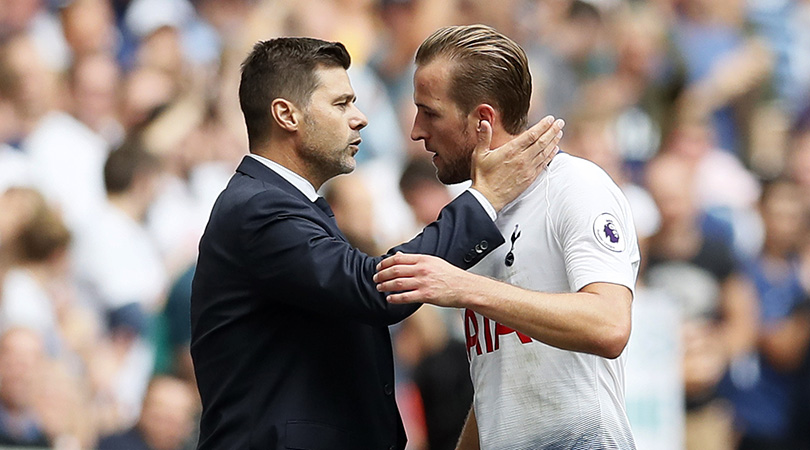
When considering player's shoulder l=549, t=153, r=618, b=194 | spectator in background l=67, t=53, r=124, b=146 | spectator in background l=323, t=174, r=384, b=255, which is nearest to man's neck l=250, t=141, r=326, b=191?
player's shoulder l=549, t=153, r=618, b=194

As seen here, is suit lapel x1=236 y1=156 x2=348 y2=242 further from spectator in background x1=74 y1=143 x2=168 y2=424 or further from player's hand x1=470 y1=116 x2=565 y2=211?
spectator in background x1=74 y1=143 x2=168 y2=424

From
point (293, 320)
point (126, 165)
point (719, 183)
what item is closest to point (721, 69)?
point (719, 183)

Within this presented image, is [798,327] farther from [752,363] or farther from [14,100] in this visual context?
[14,100]

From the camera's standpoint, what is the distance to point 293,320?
318cm

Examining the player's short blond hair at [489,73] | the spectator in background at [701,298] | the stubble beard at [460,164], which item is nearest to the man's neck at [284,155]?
the stubble beard at [460,164]

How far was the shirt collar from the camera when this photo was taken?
11.1ft

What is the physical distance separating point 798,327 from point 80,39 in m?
5.69

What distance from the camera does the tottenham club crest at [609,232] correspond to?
289 centimetres

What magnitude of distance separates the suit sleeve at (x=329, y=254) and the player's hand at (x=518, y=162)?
7 cm

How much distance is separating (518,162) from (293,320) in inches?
31.7

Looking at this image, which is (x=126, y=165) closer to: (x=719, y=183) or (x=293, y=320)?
(x=719, y=183)

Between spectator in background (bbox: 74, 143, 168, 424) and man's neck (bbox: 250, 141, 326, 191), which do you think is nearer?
man's neck (bbox: 250, 141, 326, 191)

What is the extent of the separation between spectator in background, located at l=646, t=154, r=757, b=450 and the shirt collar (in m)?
5.13

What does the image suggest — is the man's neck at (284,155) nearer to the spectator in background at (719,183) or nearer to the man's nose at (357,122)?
the man's nose at (357,122)
